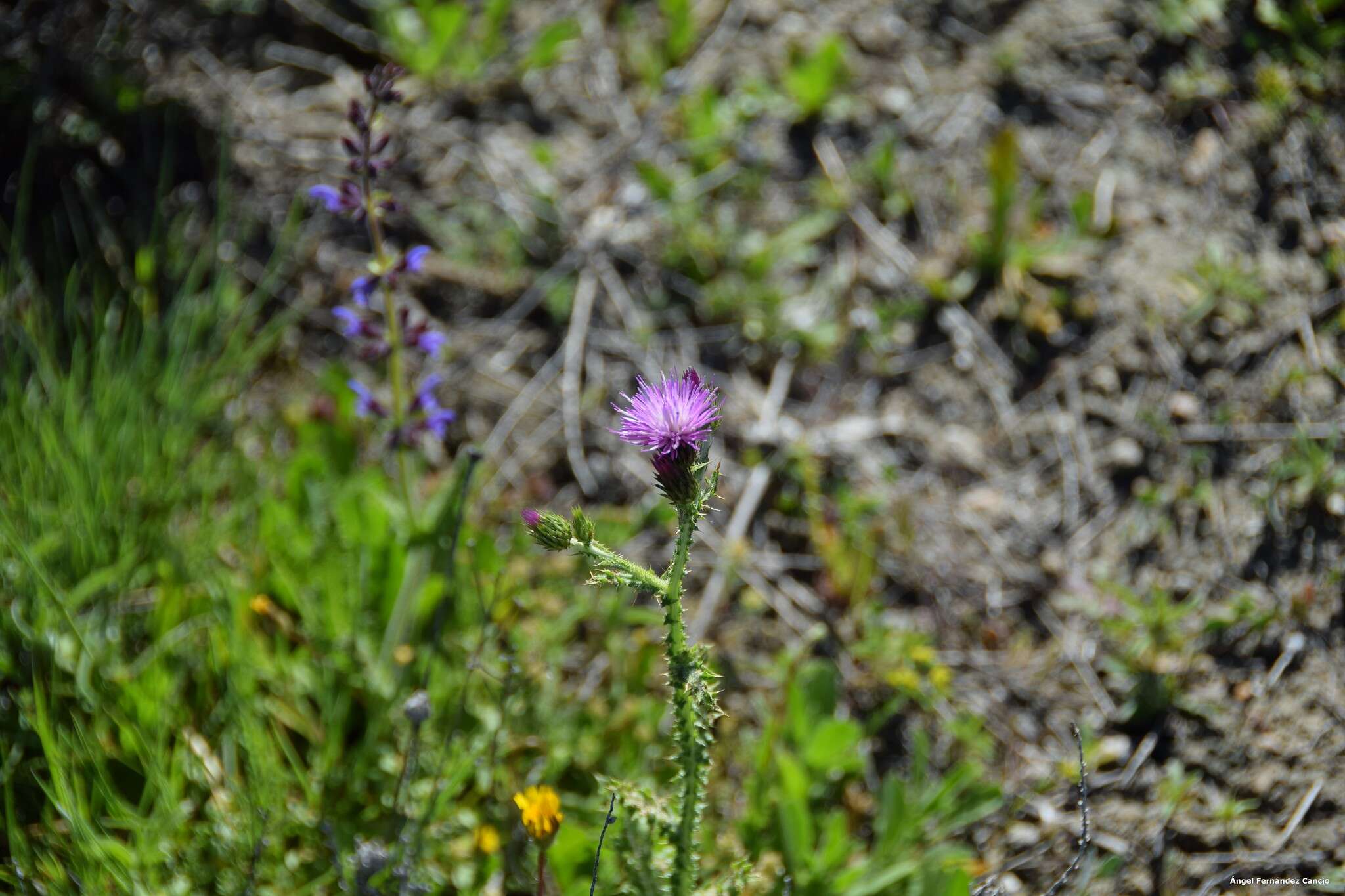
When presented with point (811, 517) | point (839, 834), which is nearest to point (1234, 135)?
point (811, 517)

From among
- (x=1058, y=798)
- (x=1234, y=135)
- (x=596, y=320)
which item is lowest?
(x=1058, y=798)

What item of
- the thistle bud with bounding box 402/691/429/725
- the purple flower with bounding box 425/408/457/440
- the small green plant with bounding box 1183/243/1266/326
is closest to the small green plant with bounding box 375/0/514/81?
the purple flower with bounding box 425/408/457/440

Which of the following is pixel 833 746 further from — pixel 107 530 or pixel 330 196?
pixel 107 530

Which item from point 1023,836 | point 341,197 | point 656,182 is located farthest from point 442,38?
point 1023,836

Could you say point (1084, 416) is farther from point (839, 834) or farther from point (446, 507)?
point (446, 507)

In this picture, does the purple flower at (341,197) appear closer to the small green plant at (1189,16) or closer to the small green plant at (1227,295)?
the small green plant at (1227,295)
